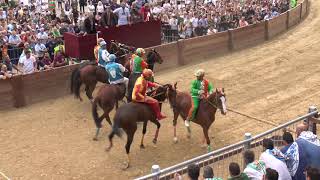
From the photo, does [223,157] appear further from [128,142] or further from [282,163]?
[128,142]

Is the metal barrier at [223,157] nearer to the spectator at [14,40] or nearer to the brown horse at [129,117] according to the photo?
the brown horse at [129,117]

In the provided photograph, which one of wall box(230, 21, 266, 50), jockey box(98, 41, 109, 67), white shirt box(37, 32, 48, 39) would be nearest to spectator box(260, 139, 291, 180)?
jockey box(98, 41, 109, 67)

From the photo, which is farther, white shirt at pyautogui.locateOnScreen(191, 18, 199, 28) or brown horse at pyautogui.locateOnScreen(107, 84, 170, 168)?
white shirt at pyautogui.locateOnScreen(191, 18, 199, 28)

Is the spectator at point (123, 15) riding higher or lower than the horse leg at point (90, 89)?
higher

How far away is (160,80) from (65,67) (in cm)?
406

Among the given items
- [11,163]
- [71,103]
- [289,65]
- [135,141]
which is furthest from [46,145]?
[289,65]

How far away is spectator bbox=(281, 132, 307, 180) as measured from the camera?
9.03 metres

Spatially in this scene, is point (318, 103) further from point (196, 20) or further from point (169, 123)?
point (196, 20)

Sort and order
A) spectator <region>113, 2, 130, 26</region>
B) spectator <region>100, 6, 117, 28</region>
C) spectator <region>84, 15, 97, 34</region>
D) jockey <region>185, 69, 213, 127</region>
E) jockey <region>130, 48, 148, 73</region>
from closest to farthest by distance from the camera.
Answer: jockey <region>185, 69, 213, 127</region>, jockey <region>130, 48, 148, 73</region>, spectator <region>84, 15, 97, 34</region>, spectator <region>100, 6, 117, 28</region>, spectator <region>113, 2, 130, 26</region>

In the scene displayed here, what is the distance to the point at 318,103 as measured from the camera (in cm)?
1775

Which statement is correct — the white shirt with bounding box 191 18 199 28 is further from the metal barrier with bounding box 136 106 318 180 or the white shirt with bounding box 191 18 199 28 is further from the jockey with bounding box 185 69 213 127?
the metal barrier with bounding box 136 106 318 180

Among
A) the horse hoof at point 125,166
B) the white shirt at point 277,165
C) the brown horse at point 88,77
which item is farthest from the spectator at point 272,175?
the brown horse at point 88,77

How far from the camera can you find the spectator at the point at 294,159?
9.03 meters

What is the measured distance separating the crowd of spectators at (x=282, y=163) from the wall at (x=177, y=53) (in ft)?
36.1
